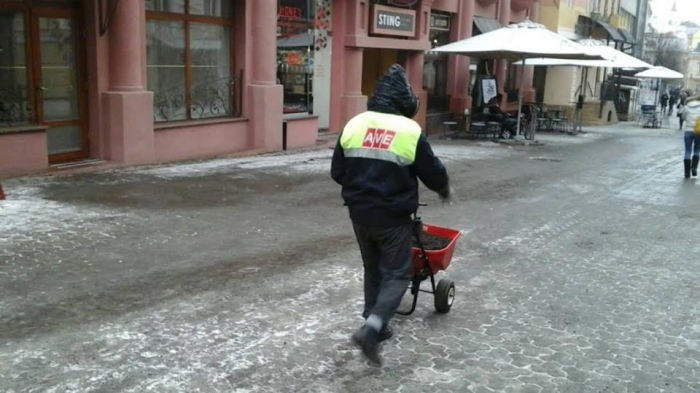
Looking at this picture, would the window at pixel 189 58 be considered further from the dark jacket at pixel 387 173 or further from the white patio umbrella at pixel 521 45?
the dark jacket at pixel 387 173

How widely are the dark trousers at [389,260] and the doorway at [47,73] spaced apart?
24.9ft

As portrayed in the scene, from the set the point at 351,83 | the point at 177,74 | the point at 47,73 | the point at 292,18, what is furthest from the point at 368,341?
the point at 351,83

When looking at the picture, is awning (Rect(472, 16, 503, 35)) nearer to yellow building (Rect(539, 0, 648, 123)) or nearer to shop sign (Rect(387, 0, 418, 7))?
shop sign (Rect(387, 0, 418, 7))

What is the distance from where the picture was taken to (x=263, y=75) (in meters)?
13.9

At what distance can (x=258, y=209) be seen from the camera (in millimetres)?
9047

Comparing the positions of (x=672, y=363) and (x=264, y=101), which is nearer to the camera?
(x=672, y=363)

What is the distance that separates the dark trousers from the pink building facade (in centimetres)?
725

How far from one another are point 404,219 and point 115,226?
4.31 metres

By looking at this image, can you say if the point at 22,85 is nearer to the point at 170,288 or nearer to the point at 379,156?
the point at 170,288

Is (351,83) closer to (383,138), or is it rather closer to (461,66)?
(461,66)

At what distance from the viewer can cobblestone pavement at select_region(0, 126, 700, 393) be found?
4.41 meters

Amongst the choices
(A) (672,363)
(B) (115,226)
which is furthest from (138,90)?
(A) (672,363)

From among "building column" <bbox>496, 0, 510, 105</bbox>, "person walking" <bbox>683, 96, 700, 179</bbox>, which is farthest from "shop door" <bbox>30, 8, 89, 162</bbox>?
"building column" <bbox>496, 0, 510, 105</bbox>

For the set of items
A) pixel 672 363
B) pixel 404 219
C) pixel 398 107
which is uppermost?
pixel 398 107
